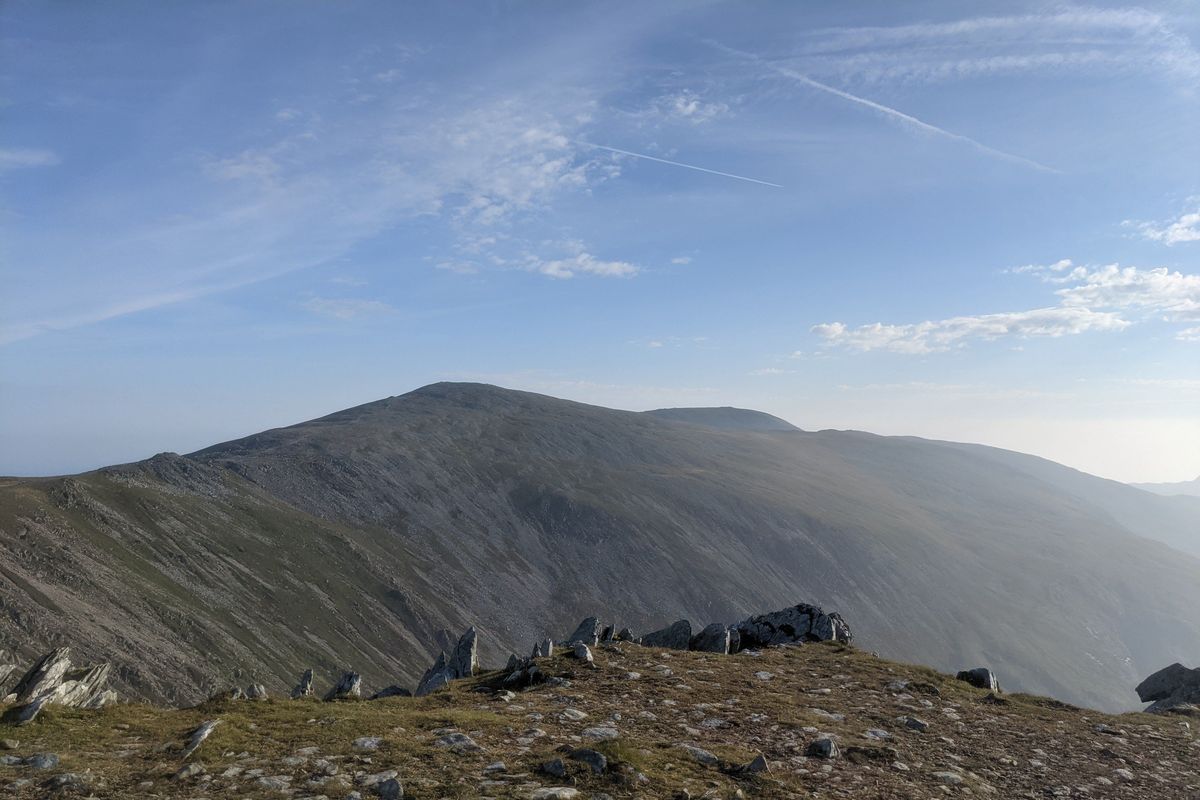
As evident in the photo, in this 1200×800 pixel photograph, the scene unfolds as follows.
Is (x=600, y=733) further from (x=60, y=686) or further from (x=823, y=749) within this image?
(x=60, y=686)

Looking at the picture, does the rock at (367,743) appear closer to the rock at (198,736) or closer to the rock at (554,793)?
the rock at (198,736)

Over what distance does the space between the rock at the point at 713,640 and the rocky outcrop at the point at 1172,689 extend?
16.5 m

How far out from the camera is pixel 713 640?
3300cm

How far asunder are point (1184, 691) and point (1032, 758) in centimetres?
1899

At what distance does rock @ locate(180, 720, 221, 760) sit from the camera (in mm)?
14445

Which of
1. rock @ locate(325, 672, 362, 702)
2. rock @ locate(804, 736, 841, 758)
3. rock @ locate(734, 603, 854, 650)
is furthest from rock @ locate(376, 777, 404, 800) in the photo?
rock @ locate(734, 603, 854, 650)

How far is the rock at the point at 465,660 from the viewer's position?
31438 millimetres

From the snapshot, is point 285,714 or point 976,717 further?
point 976,717

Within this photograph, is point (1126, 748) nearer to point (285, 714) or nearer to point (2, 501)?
point (285, 714)

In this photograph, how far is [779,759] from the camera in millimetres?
15992

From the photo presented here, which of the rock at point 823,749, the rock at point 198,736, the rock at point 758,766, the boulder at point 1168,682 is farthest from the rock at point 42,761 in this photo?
the boulder at point 1168,682

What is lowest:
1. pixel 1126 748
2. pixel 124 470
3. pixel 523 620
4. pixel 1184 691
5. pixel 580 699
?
pixel 523 620

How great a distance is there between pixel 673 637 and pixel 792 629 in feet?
19.5

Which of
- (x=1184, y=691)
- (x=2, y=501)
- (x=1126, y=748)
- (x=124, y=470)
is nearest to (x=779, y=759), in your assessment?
(x=1126, y=748)
